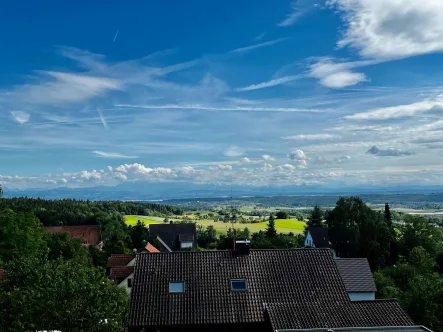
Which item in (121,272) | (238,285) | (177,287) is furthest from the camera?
(121,272)

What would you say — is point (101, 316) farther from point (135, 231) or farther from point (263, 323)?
point (135, 231)

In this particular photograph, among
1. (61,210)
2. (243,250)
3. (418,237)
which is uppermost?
(243,250)

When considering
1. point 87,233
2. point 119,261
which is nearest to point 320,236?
point 119,261

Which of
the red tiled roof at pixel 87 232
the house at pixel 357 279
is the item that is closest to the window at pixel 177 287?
the house at pixel 357 279

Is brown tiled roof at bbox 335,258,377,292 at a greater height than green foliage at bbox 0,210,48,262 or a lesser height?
lesser

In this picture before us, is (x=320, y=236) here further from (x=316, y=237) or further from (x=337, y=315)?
(x=337, y=315)

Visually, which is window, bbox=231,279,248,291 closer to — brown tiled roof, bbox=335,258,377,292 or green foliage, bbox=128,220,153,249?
brown tiled roof, bbox=335,258,377,292

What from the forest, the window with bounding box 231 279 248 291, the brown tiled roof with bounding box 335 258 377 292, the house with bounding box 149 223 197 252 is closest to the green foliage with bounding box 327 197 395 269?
the forest
